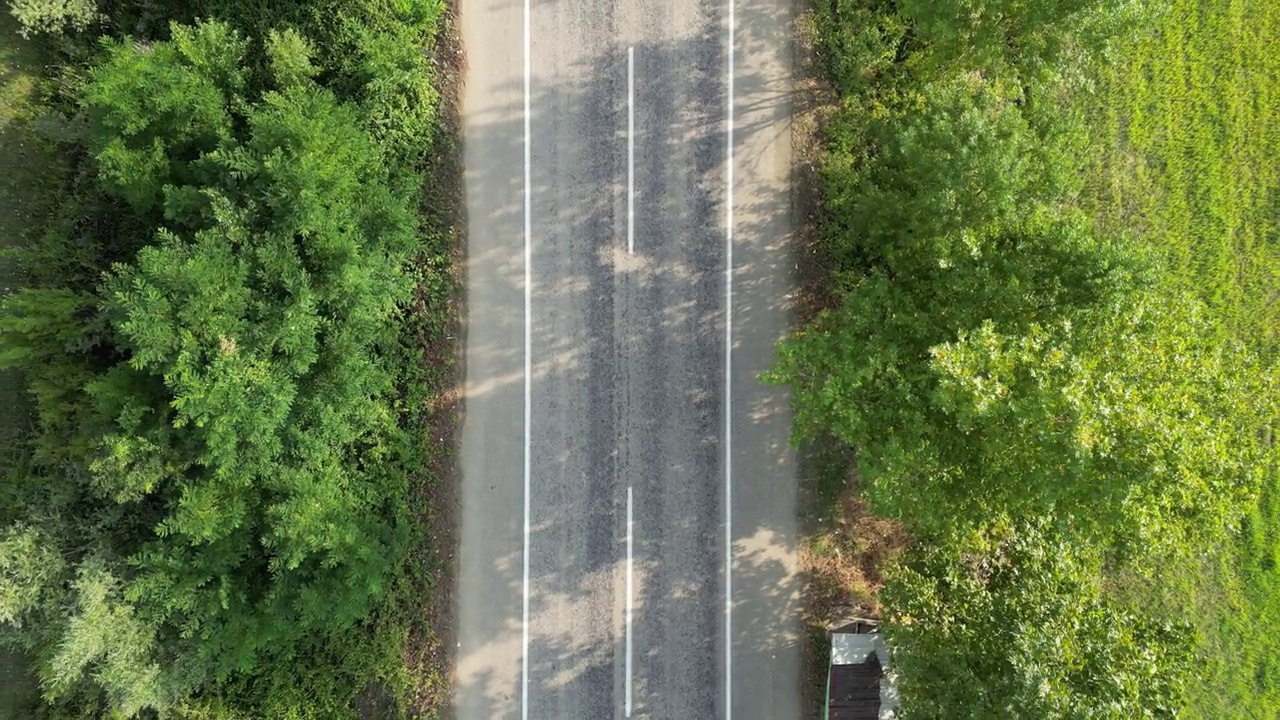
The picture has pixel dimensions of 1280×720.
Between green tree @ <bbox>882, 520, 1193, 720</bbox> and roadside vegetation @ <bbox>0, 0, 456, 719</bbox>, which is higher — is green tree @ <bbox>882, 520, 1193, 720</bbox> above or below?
below

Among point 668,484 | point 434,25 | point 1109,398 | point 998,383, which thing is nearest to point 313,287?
point 434,25

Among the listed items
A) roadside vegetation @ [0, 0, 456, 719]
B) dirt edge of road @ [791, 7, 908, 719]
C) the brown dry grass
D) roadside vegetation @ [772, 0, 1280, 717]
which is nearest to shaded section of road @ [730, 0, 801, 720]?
dirt edge of road @ [791, 7, 908, 719]

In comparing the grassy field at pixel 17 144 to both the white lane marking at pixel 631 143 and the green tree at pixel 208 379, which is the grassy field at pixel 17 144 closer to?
the green tree at pixel 208 379

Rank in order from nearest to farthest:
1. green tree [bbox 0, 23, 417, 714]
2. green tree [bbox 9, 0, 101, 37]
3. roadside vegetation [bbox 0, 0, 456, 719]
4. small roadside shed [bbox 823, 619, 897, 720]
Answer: green tree [bbox 0, 23, 417, 714] < roadside vegetation [bbox 0, 0, 456, 719] < green tree [bbox 9, 0, 101, 37] < small roadside shed [bbox 823, 619, 897, 720]

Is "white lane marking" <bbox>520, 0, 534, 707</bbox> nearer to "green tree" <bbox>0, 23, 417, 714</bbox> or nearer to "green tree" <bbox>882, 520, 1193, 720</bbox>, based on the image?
"green tree" <bbox>0, 23, 417, 714</bbox>

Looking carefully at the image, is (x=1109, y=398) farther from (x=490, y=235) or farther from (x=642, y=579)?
(x=490, y=235)

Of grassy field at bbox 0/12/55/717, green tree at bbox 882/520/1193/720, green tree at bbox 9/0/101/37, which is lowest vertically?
green tree at bbox 882/520/1193/720

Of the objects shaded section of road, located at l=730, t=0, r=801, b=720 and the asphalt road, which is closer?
the asphalt road
